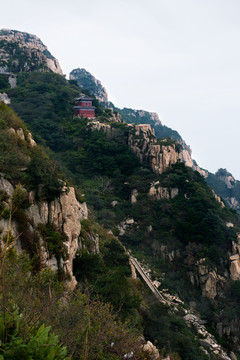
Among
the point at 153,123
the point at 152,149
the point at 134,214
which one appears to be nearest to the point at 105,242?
the point at 134,214

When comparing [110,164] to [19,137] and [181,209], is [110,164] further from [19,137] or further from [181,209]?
[19,137]

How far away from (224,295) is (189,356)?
1317cm

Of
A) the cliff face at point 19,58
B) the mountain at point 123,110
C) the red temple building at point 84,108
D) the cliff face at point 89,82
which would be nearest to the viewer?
the red temple building at point 84,108

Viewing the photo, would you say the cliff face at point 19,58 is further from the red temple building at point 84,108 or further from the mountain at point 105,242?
the red temple building at point 84,108

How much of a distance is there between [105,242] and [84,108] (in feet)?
126

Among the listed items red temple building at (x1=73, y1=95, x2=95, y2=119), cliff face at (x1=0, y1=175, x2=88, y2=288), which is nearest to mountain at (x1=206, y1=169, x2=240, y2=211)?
red temple building at (x1=73, y1=95, x2=95, y2=119)

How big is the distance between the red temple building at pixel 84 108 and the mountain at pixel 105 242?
190 centimetres

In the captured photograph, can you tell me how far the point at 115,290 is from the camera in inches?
506

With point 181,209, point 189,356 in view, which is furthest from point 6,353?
point 181,209

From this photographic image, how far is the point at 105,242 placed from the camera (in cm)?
2078

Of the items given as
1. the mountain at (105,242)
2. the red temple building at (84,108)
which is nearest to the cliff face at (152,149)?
the mountain at (105,242)

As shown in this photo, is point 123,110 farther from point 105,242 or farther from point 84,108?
point 105,242

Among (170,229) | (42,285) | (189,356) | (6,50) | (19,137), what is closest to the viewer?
(42,285)

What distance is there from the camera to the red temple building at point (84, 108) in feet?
176
